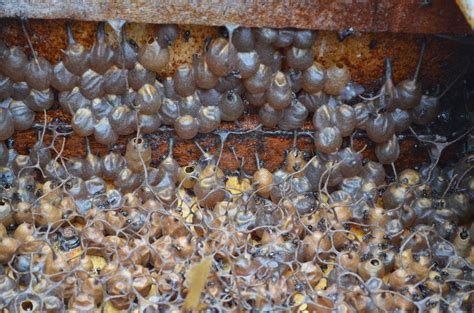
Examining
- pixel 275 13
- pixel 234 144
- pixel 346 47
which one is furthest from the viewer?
pixel 234 144

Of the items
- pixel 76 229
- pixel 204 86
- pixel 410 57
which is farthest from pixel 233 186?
pixel 410 57

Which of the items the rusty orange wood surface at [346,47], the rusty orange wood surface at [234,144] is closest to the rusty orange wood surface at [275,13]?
the rusty orange wood surface at [346,47]

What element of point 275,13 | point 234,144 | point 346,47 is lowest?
point 234,144

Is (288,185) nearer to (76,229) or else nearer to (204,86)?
(204,86)

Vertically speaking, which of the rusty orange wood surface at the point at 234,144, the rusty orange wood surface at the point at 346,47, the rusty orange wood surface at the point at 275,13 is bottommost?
the rusty orange wood surface at the point at 234,144

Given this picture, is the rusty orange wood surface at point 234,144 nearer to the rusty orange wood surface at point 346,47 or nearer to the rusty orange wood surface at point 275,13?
the rusty orange wood surface at point 346,47

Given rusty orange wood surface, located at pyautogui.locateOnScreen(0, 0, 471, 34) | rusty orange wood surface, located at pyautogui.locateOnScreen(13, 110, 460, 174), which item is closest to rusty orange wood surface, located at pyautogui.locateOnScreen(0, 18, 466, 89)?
rusty orange wood surface, located at pyautogui.locateOnScreen(0, 0, 471, 34)

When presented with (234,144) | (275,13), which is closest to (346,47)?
(275,13)

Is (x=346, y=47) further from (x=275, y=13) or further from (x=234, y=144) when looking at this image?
(x=234, y=144)
